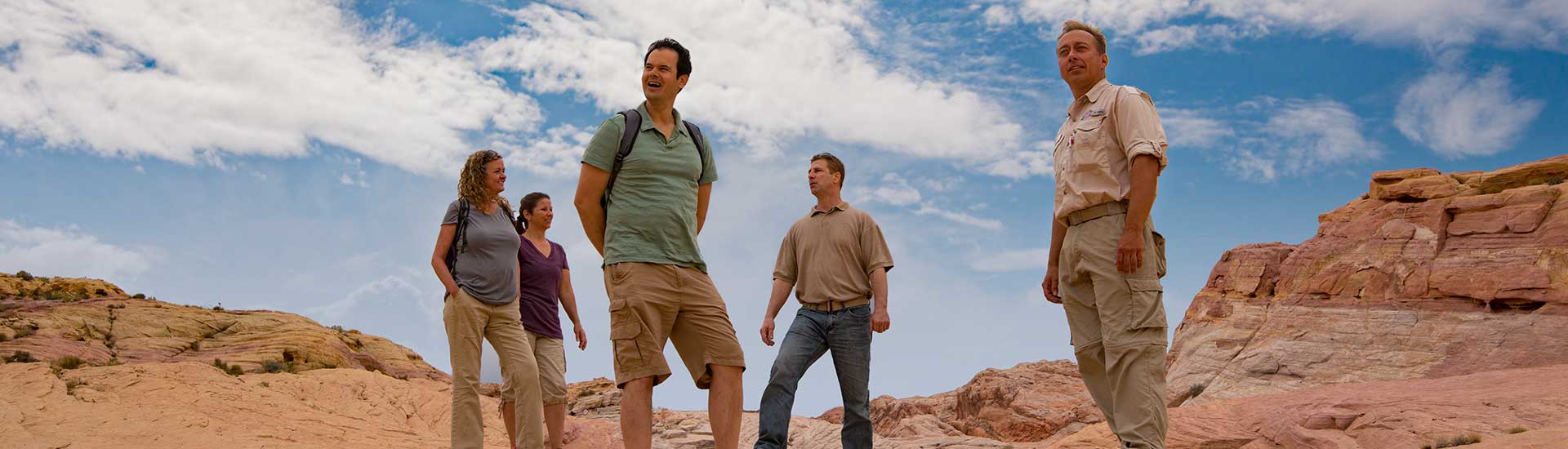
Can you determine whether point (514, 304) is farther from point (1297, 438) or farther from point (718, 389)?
point (1297, 438)

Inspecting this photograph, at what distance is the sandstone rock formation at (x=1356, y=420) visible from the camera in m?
10.2

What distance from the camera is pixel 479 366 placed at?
6.30 meters

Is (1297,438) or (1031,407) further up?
(1031,407)

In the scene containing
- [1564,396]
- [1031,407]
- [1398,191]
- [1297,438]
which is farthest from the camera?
[1398,191]

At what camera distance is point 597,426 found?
→ 39.3 feet

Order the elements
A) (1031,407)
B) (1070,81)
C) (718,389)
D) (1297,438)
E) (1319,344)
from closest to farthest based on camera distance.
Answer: (718,389)
(1070,81)
(1297,438)
(1031,407)
(1319,344)

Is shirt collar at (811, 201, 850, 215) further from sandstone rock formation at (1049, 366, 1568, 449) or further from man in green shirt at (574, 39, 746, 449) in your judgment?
sandstone rock formation at (1049, 366, 1568, 449)

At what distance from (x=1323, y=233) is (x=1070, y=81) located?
29071 millimetres

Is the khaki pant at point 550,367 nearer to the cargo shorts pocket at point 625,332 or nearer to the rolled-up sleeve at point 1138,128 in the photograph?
the cargo shorts pocket at point 625,332

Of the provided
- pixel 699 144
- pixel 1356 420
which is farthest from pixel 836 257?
pixel 1356 420

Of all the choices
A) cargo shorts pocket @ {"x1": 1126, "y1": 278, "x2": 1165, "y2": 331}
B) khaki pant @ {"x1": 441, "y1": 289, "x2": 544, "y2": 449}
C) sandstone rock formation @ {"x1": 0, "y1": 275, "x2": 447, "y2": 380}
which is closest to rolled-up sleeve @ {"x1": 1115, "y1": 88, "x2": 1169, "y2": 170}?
cargo shorts pocket @ {"x1": 1126, "y1": 278, "x2": 1165, "y2": 331}

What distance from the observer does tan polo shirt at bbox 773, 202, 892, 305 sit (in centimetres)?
650

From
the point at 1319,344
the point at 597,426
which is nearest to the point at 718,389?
the point at 597,426

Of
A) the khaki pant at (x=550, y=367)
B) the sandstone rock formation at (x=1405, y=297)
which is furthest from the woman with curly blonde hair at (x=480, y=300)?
the sandstone rock formation at (x=1405, y=297)
